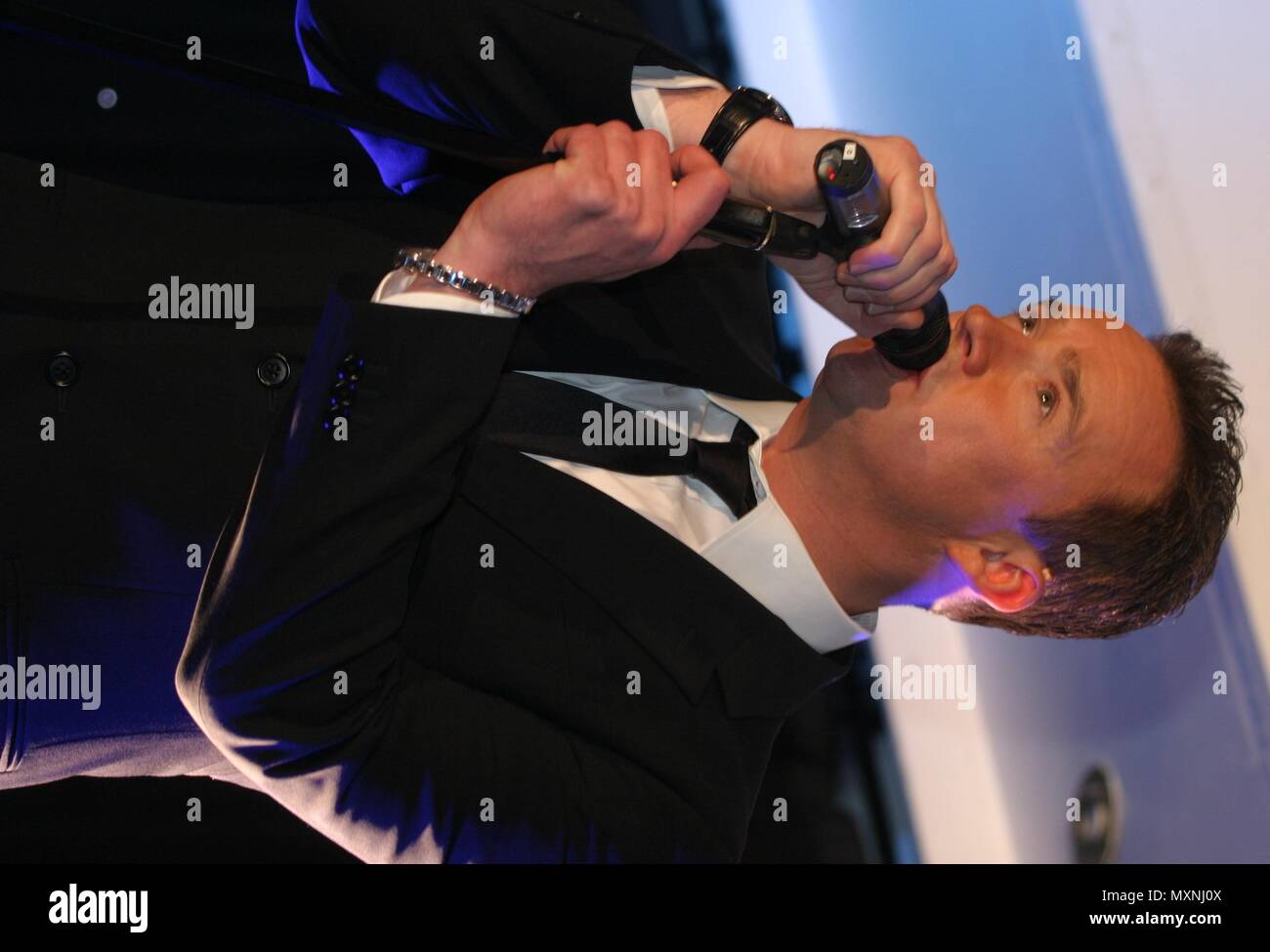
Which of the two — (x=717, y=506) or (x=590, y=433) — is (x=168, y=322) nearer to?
(x=590, y=433)

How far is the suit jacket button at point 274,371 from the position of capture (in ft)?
3.00

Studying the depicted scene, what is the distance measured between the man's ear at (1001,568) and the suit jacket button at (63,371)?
32.2 inches

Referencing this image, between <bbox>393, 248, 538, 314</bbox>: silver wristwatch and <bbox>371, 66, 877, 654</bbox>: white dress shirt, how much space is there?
22cm

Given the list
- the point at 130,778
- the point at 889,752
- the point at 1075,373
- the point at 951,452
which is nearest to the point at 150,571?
the point at 130,778

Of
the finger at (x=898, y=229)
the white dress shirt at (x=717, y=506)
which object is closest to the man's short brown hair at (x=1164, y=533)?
the white dress shirt at (x=717, y=506)

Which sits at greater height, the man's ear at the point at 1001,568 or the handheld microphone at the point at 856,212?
the handheld microphone at the point at 856,212

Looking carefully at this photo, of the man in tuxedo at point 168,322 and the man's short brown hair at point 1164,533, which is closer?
the man in tuxedo at point 168,322

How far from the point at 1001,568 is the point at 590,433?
47 centimetres

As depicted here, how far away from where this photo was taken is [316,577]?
0.78 metres

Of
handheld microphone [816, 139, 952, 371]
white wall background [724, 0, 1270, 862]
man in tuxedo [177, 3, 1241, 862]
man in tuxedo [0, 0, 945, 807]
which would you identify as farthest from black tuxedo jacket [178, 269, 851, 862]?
white wall background [724, 0, 1270, 862]

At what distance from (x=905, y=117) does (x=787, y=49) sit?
248 mm

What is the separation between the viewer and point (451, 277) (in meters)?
0.78

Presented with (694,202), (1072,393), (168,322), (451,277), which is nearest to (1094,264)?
(1072,393)

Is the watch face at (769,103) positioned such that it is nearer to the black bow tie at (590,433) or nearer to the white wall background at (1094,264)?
the black bow tie at (590,433)
